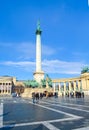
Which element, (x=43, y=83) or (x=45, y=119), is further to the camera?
(x=43, y=83)

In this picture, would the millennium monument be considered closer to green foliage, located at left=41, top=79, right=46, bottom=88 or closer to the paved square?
green foliage, located at left=41, top=79, right=46, bottom=88

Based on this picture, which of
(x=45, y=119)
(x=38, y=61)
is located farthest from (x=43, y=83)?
(x=45, y=119)

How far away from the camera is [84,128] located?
436 inches

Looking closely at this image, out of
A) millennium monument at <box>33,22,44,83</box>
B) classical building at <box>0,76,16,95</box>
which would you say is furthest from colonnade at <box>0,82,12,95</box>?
millennium monument at <box>33,22,44,83</box>

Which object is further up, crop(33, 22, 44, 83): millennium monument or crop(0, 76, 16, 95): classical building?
crop(33, 22, 44, 83): millennium monument

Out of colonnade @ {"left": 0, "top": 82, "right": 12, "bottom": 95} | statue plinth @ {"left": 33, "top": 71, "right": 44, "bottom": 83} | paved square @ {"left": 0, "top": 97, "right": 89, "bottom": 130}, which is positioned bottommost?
paved square @ {"left": 0, "top": 97, "right": 89, "bottom": 130}

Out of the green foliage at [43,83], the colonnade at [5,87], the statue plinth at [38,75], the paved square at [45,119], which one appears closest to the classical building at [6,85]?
the colonnade at [5,87]

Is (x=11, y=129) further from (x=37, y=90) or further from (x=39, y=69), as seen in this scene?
(x=39, y=69)

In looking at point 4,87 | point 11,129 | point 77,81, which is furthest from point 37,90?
point 4,87

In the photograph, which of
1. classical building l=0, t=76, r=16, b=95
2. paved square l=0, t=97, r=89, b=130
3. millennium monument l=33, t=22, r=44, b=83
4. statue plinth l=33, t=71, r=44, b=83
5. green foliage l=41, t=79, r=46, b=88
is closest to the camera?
paved square l=0, t=97, r=89, b=130

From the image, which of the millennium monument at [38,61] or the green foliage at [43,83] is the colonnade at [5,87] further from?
the green foliage at [43,83]

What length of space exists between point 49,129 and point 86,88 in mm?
96489

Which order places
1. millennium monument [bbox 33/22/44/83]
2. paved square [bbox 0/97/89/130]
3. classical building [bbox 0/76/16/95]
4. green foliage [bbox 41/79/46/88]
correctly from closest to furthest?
1. paved square [bbox 0/97/89/130]
2. green foliage [bbox 41/79/46/88]
3. millennium monument [bbox 33/22/44/83]
4. classical building [bbox 0/76/16/95]

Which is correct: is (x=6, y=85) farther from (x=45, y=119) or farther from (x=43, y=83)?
(x=45, y=119)
